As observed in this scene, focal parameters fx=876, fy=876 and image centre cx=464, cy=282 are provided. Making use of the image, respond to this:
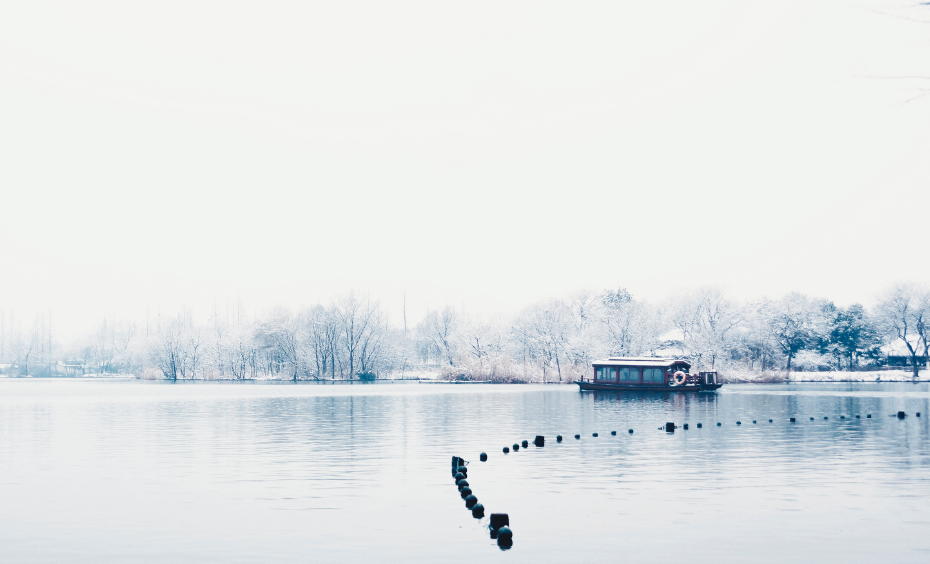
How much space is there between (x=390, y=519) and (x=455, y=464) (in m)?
5.68

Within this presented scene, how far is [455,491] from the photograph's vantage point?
23.7 m

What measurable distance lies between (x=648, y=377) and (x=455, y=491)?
212 ft

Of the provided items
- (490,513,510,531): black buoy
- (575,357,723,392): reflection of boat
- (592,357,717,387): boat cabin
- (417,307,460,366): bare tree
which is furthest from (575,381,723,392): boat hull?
→ (490,513,510,531): black buoy

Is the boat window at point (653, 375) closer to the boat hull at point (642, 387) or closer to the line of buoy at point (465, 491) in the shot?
the boat hull at point (642, 387)

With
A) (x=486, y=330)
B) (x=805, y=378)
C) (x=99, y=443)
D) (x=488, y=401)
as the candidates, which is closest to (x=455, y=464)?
(x=99, y=443)

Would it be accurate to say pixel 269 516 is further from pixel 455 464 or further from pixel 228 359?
pixel 228 359

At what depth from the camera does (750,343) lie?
4584 inches

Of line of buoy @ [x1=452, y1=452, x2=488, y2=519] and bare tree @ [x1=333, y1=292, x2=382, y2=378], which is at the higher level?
bare tree @ [x1=333, y1=292, x2=382, y2=378]

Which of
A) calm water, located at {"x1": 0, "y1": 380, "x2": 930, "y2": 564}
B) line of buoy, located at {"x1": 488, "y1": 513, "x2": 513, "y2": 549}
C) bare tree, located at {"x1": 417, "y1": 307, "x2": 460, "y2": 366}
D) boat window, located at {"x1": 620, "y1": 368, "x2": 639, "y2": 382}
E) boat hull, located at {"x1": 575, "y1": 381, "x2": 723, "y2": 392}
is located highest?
bare tree, located at {"x1": 417, "y1": 307, "x2": 460, "y2": 366}

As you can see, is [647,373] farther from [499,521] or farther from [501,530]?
[501,530]

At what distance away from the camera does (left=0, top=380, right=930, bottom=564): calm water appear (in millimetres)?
17047

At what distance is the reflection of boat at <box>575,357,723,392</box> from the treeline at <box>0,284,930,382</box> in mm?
24263

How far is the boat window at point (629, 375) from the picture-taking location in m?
86.4

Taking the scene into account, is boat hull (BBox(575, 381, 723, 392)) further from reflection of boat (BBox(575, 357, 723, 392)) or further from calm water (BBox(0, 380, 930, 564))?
calm water (BBox(0, 380, 930, 564))
